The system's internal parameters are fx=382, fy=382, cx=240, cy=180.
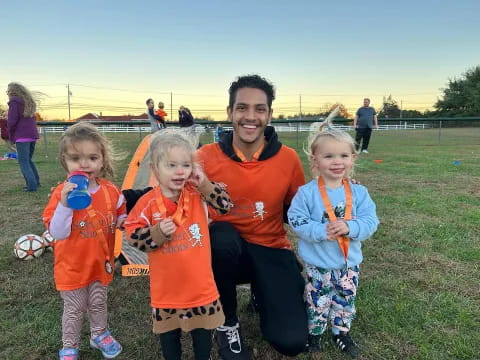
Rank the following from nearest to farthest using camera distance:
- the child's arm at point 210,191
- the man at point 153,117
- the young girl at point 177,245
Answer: the young girl at point 177,245 → the child's arm at point 210,191 → the man at point 153,117

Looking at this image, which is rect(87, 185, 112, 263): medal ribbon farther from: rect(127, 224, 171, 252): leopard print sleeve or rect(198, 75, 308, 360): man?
rect(198, 75, 308, 360): man

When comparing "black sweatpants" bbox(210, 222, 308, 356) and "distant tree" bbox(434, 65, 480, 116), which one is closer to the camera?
"black sweatpants" bbox(210, 222, 308, 356)

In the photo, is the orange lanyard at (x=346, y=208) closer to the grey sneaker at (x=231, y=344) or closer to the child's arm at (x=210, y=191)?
the child's arm at (x=210, y=191)

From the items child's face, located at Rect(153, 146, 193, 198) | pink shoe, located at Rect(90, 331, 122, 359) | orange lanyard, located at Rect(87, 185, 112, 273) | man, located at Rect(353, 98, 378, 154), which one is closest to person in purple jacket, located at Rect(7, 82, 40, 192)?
orange lanyard, located at Rect(87, 185, 112, 273)

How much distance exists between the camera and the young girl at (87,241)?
211 centimetres

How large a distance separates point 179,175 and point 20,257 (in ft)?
8.43

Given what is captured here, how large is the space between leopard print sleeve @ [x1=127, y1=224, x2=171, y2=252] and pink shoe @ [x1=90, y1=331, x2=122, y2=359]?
2.75 ft

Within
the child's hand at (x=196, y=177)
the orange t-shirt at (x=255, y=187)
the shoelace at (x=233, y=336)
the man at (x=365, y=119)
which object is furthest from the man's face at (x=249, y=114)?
the man at (x=365, y=119)

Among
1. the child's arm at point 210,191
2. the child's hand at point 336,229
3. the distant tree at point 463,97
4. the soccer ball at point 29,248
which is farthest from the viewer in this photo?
the distant tree at point 463,97

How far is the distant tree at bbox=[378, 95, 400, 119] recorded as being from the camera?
6247cm

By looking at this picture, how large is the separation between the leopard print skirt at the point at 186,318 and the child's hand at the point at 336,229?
0.74 m

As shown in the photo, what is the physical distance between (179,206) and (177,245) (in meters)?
0.20

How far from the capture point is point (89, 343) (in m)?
2.42

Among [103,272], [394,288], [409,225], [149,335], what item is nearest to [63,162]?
[103,272]
